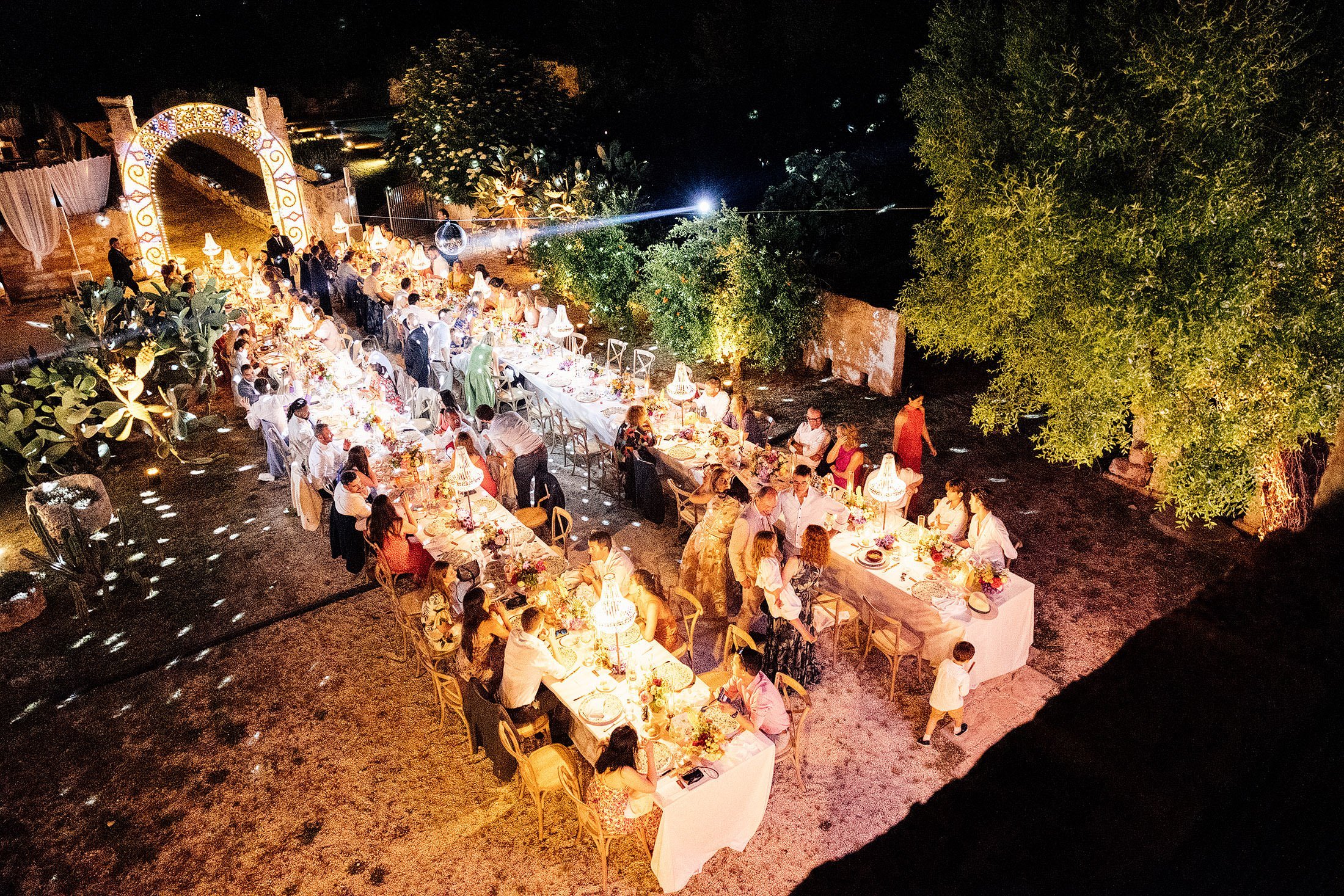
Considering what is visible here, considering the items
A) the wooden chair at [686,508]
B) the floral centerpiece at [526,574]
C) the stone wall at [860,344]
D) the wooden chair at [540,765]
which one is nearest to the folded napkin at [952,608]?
the wooden chair at [686,508]

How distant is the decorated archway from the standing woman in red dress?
13314 mm

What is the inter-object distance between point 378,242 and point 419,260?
1.88 meters

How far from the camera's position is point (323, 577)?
774 cm

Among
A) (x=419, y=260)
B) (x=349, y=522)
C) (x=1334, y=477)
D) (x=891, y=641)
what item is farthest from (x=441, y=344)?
(x=1334, y=477)

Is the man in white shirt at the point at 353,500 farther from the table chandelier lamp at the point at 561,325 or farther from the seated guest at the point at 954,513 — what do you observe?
the seated guest at the point at 954,513

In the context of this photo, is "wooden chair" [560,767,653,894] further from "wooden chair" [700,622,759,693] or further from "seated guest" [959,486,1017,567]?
"seated guest" [959,486,1017,567]

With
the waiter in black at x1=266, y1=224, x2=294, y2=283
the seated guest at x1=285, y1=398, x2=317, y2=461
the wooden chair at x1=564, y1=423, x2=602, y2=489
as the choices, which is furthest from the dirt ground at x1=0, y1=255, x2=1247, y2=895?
the waiter in black at x1=266, y1=224, x2=294, y2=283

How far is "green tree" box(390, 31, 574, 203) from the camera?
1969 cm

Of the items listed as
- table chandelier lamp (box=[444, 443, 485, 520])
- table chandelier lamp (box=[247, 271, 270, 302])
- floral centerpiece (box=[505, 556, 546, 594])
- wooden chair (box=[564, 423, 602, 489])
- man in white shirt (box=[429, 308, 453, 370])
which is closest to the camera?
floral centerpiece (box=[505, 556, 546, 594])

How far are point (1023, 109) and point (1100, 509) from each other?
3.95 metres

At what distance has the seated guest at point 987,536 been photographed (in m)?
6.04

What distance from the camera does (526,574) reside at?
589cm

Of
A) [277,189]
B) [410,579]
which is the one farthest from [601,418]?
[277,189]

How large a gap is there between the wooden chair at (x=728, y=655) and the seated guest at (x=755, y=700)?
0.15 m
